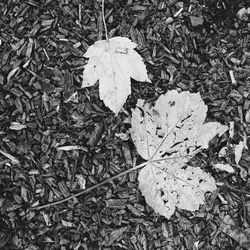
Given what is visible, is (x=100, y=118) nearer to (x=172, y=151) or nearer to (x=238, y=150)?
(x=172, y=151)

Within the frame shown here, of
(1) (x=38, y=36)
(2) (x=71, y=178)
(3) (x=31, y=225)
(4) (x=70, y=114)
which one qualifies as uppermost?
(1) (x=38, y=36)

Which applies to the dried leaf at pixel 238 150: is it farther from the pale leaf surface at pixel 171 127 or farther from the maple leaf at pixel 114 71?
the maple leaf at pixel 114 71

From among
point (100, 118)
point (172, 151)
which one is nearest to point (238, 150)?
point (172, 151)

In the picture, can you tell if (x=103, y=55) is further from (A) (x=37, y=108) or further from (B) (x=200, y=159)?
(B) (x=200, y=159)

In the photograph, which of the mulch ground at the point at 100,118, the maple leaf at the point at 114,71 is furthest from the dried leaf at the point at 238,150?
the maple leaf at the point at 114,71

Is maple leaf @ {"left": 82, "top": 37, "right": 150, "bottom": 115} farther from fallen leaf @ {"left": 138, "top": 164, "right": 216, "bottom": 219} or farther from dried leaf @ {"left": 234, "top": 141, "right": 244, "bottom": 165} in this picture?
dried leaf @ {"left": 234, "top": 141, "right": 244, "bottom": 165}

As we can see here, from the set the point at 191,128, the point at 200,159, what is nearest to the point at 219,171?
the point at 200,159
